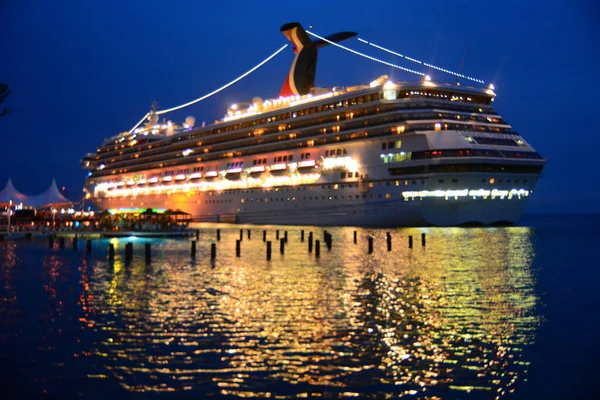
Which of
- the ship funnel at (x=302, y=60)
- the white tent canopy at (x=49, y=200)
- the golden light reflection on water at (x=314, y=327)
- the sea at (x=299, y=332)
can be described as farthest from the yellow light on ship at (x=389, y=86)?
the white tent canopy at (x=49, y=200)

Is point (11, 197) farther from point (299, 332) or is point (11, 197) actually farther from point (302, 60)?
point (299, 332)

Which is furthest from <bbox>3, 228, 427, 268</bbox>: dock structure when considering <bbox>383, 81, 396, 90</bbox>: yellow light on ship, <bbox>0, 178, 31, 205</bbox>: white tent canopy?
<bbox>0, 178, 31, 205</bbox>: white tent canopy

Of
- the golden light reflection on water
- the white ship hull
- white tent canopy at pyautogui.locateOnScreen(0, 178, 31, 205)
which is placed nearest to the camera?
the golden light reflection on water

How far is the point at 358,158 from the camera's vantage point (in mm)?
58812

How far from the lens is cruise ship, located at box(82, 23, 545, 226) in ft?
172

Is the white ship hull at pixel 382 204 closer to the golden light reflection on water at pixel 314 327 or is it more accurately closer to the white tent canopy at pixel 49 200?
the golden light reflection on water at pixel 314 327

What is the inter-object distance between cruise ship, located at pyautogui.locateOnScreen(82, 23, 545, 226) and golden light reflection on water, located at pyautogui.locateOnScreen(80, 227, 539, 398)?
25290mm

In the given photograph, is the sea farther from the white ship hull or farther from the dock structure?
the white ship hull

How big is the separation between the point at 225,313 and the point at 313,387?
21.4 feet

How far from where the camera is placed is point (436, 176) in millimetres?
51625

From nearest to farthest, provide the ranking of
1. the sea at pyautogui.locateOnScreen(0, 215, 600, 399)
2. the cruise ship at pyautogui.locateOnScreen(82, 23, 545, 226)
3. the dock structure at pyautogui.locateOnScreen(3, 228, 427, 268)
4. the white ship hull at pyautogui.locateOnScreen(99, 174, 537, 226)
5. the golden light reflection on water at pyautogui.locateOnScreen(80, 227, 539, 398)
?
the sea at pyautogui.locateOnScreen(0, 215, 600, 399) → the golden light reflection on water at pyautogui.locateOnScreen(80, 227, 539, 398) → the dock structure at pyautogui.locateOnScreen(3, 228, 427, 268) → the white ship hull at pyautogui.locateOnScreen(99, 174, 537, 226) → the cruise ship at pyautogui.locateOnScreen(82, 23, 545, 226)

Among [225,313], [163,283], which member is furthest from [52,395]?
[163,283]

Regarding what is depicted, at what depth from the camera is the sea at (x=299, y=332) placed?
1052cm

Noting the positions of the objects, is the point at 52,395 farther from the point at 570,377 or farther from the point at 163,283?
the point at 163,283
